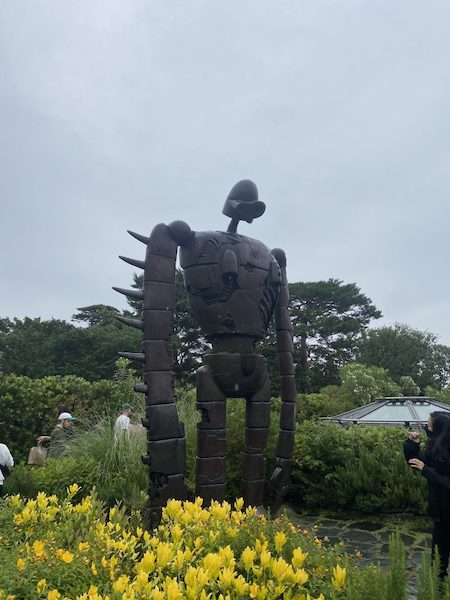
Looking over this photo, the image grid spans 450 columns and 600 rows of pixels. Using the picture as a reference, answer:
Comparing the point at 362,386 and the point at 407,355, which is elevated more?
the point at 407,355

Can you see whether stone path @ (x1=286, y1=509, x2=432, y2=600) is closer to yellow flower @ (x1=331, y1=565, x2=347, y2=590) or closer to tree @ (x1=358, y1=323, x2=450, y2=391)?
yellow flower @ (x1=331, y1=565, x2=347, y2=590)

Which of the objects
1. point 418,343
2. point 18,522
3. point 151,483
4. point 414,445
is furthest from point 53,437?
point 418,343

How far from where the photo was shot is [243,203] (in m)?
4.75

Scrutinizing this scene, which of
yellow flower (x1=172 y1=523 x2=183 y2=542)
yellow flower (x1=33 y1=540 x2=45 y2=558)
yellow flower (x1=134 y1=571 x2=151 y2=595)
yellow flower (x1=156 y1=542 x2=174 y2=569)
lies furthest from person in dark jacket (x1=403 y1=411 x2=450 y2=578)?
yellow flower (x1=33 y1=540 x2=45 y2=558)

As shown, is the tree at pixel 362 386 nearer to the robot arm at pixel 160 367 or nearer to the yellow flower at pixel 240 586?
the robot arm at pixel 160 367

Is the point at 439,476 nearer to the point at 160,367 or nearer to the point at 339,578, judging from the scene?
the point at 339,578

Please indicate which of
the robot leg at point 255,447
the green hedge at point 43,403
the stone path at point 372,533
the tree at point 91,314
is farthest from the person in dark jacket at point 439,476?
the tree at point 91,314

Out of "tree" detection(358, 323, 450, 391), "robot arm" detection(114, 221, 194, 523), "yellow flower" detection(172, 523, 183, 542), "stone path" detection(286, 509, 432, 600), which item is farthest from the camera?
"tree" detection(358, 323, 450, 391)

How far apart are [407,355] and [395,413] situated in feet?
77.2

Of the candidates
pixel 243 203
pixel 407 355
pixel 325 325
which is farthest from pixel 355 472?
pixel 407 355

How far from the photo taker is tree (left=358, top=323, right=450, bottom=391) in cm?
2916

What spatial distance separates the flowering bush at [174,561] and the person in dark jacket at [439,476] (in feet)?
3.93

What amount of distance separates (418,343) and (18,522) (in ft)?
103

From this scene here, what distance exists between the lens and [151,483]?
390 cm
